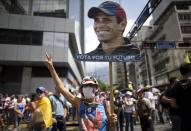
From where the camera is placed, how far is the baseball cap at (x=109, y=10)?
4574 millimetres

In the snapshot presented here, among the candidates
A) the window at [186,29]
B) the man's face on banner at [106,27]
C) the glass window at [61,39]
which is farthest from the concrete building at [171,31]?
the man's face on banner at [106,27]

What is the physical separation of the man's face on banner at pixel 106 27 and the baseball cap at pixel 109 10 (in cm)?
9

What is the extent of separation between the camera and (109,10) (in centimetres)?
455

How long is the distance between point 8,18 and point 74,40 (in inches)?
408

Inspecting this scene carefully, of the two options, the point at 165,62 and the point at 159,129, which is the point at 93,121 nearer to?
the point at 159,129

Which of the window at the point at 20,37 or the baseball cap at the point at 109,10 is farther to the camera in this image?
the window at the point at 20,37

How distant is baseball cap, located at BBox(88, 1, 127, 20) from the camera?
4574 millimetres

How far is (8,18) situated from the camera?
30062 millimetres

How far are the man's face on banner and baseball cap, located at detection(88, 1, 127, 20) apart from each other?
0.09 metres

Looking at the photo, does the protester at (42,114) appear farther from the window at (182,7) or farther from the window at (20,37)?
the window at (182,7)

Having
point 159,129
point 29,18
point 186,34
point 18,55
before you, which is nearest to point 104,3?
point 159,129

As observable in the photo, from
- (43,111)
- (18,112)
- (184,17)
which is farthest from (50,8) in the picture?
(43,111)

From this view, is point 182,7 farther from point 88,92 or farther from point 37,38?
point 88,92

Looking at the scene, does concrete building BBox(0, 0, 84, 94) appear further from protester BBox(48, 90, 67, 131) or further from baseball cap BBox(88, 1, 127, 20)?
baseball cap BBox(88, 1, 127, 20)
